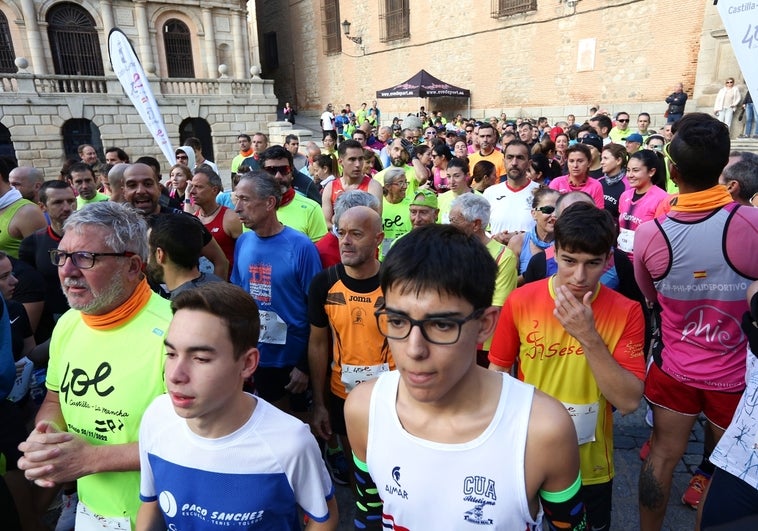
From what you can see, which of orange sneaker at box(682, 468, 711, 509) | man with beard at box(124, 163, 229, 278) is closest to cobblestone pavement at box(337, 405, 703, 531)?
orange sneaker at box(682, 468, 711, 509)

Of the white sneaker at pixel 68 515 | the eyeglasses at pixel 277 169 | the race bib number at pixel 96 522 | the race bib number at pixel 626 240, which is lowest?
the white sneaker at pixel 68 515

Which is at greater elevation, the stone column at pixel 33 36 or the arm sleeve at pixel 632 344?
the stone column at pixel 33 36

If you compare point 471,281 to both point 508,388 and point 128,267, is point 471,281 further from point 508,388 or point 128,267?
point 128,267

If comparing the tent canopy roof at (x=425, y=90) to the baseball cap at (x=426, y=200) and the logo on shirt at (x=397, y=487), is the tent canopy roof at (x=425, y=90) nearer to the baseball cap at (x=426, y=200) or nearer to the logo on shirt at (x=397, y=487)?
the baseball cap at (x=426, y=200)

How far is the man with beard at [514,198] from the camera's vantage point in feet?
16.8

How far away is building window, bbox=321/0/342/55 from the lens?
3027 centimetres

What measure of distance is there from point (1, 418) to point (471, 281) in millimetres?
2531

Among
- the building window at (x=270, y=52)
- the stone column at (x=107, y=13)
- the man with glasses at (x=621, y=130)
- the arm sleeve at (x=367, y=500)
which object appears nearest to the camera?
the arm sleeve at (x=367, y=500)

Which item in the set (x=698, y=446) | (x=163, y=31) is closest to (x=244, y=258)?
(x=698, y=446)

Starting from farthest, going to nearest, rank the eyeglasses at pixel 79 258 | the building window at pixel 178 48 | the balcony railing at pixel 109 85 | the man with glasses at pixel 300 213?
the building window at pixel 178 48 → the balcony railing at pixel 109 85 → the man with glasses at pixel 300 213 → the eyeglasses at pixel 79 258

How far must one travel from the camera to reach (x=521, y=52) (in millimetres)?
20438

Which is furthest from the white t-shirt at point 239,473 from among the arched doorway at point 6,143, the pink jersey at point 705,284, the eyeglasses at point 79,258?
the arched doorway at point 6,143

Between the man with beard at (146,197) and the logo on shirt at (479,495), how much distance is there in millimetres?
2975

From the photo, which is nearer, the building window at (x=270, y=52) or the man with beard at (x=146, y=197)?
the man with beard at (x=146, y=197)
